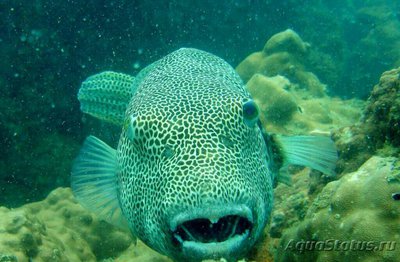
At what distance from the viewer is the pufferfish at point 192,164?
220 cm

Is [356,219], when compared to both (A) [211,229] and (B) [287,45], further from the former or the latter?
(B) [287,45]

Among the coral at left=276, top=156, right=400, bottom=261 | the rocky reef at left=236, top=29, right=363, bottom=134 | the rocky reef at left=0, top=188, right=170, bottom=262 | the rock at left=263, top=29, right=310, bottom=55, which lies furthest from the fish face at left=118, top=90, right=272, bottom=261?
the rock at left=263, top=29, right=310, bottom=55

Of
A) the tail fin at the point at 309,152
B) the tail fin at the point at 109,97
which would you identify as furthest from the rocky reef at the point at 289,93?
the tail fin at the point at 109,97

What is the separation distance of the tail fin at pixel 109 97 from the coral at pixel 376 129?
3.14 meters

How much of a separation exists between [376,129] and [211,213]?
7.81 feet

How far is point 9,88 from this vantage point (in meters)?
8.49

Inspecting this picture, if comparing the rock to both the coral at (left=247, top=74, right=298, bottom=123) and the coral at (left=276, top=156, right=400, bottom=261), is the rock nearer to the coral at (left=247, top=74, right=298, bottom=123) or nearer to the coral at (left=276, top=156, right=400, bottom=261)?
the coral at (left=247, top=74, right=298, bottom=123)

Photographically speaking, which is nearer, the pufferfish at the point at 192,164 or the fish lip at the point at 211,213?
the fish lip at the point at 211,213

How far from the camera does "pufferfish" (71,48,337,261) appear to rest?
2201 mm

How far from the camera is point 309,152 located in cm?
375

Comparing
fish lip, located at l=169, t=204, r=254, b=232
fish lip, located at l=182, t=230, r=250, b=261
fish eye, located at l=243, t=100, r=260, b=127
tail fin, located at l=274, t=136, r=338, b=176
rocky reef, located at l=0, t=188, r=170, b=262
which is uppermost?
fish eye, located at l=243, t=100, r=260, b=127

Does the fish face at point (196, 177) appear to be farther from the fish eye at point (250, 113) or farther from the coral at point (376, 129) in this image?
the coral at point (376, 129)

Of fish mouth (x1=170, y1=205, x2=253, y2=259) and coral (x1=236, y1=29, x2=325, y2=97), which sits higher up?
fish mouth (x1=170, y1=205, x2=253, y2=259)

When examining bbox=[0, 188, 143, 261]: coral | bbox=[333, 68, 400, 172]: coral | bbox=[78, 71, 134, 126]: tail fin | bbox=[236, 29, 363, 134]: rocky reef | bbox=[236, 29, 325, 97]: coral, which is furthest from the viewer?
bbox=[236, 29, 325, 97]: coral
